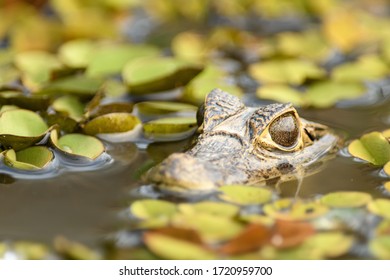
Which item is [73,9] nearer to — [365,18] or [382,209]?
[365,18]

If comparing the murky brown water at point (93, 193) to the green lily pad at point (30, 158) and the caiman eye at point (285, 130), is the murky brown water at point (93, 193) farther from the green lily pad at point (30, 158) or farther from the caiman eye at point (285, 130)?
the caiman eye at point (285, 130)

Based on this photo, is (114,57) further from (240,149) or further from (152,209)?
(152,209)

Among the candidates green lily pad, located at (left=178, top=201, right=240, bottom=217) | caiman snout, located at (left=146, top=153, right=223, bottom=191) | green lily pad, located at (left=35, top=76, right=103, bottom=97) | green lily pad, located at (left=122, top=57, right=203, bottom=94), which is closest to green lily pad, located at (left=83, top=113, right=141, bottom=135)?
green lily pad, located at (left=35, top=76, right=103, bottom=97)

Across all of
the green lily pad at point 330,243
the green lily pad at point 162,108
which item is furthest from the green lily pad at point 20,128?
the green lily pad at point 330,243

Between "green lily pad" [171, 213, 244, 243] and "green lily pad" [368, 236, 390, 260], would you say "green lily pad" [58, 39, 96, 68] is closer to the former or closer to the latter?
"green lily pad" [171, 213, 244, 243]

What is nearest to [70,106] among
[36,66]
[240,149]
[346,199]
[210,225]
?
[36,66]

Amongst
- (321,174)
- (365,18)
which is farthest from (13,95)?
(365,18)

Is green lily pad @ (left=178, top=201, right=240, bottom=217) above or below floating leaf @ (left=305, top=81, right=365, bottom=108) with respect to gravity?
below
